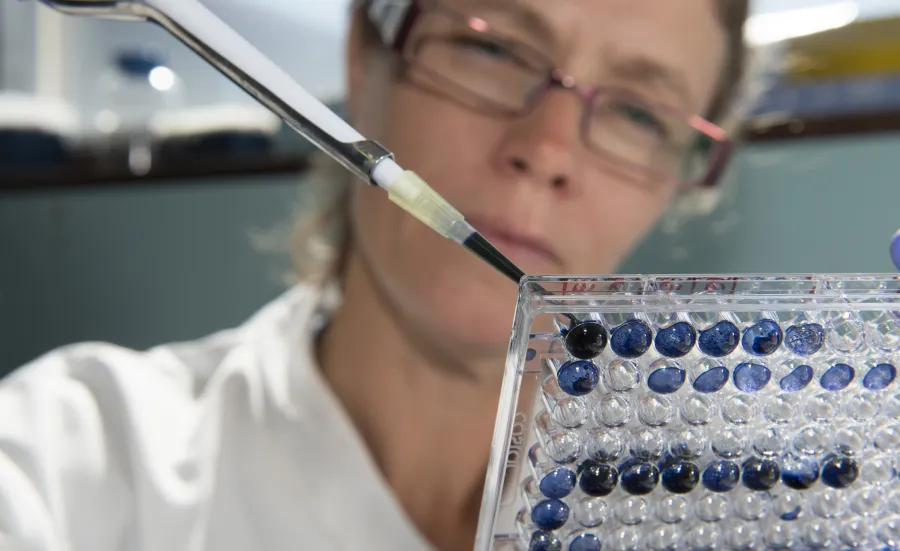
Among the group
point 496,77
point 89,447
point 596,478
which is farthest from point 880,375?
point 89,447

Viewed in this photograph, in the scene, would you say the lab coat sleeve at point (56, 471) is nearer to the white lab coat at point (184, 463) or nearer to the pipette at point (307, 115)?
the white lab coat at point (184, 463)

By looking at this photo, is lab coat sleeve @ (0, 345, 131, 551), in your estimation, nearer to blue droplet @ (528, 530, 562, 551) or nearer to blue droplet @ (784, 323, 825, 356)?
blue droplet @ (528, 530, 562, 551)

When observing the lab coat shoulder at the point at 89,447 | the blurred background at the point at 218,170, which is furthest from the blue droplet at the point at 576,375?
the blurred background at the point at 218,170

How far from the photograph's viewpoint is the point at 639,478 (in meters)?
0.29

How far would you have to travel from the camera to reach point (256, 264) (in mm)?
807

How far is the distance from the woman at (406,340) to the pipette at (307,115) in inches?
7.9

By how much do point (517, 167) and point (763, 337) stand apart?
0.25 meters

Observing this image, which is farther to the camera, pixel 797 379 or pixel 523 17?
pixel 523 17

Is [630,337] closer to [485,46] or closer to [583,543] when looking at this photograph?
[583,543]

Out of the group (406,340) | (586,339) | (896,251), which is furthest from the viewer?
(406,340)

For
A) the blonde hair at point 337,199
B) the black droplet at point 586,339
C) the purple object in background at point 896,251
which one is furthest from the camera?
the blonde hair at point 337,199

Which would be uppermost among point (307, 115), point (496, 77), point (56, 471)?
point (496, 77)

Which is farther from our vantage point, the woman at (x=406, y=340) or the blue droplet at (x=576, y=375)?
the woman at (x=406, y=340)

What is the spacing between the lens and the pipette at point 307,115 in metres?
0.29
